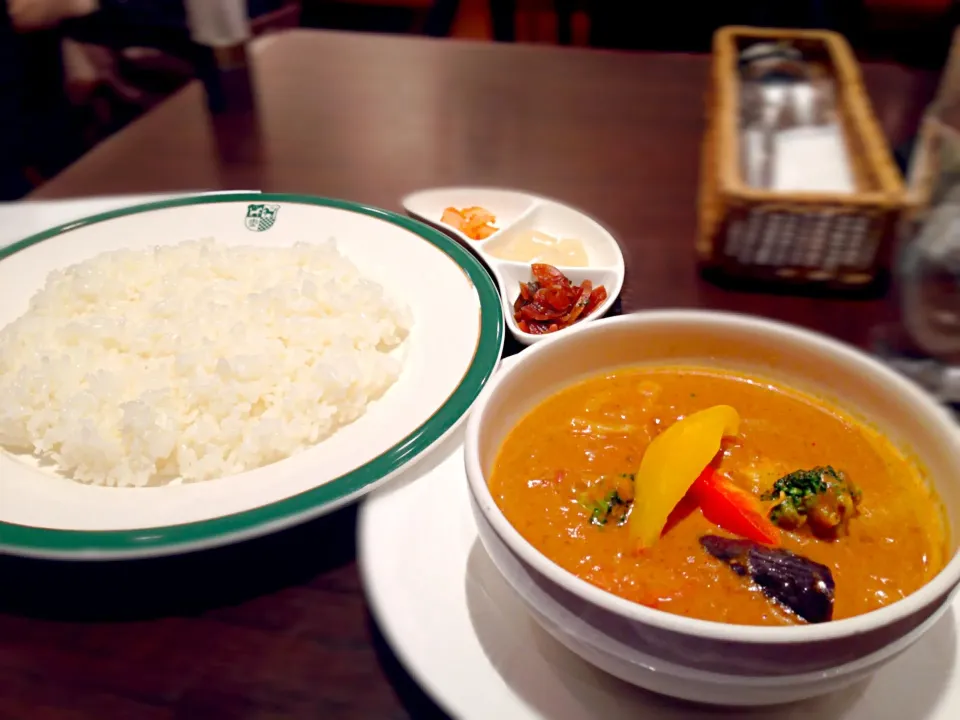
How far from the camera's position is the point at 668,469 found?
2.33ft

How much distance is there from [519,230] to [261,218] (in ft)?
1.72

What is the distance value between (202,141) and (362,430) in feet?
4.28

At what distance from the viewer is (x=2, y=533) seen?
2.49 ft

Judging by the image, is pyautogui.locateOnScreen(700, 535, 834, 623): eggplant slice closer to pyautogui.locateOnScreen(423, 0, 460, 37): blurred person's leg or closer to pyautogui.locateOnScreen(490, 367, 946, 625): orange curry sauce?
pyautogui.locateOnScreen(490, 367, 946, 625): orange curry sauce

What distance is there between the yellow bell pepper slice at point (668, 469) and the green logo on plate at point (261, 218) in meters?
0.99

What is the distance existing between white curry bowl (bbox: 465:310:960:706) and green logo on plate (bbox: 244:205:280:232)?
0.86 m

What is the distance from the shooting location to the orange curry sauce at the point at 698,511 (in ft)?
2.17

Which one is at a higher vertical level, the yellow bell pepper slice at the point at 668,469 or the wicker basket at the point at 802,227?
the yellow bell pepper slice at the point at 668,469

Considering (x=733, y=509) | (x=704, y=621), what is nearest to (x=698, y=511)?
(x=733, y=509)

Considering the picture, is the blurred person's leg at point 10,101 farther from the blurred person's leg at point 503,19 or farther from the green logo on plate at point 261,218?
the blurred person's leg at point 503,19

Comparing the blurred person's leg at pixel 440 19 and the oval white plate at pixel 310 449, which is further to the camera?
the blurred person's leg at pixel 440 19

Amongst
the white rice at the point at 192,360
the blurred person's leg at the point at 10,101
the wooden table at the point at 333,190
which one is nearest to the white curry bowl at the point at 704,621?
the wooden table at the point at 333,190

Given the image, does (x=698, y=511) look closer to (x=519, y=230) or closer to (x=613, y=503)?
(x=613, y=503)

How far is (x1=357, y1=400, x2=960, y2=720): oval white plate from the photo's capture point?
625 millimetres
